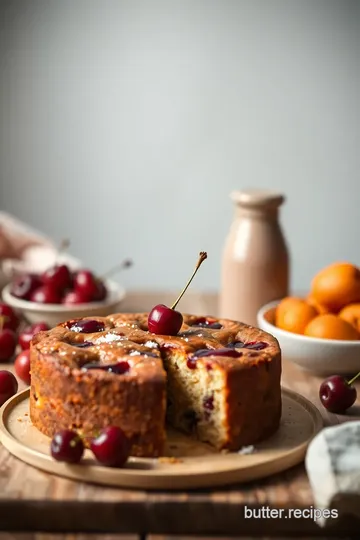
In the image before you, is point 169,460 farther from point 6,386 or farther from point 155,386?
point 6,386

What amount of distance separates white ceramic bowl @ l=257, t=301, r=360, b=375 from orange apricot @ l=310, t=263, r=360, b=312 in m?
0.18

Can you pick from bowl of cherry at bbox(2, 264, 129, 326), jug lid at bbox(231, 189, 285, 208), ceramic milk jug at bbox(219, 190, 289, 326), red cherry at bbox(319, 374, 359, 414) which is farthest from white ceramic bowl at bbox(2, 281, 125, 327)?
red cherry at bbox(319, 374, 359, 414)

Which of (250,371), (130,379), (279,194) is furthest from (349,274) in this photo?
(130,379)

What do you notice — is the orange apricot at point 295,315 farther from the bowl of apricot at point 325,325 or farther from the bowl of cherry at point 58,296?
the bowl of cherry at point 58,296

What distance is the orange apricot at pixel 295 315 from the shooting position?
2.62 meters

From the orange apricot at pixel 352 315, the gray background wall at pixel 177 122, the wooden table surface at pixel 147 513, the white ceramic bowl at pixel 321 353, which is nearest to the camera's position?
the wooden table surface at pixel 147 513

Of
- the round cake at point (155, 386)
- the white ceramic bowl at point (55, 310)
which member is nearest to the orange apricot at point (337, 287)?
the round cake at point (155, 386)

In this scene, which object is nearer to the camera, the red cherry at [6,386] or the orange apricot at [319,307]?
the red cherry at [6,386]

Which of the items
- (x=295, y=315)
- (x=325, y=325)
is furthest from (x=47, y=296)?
(x=325, y=325)

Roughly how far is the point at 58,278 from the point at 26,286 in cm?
12

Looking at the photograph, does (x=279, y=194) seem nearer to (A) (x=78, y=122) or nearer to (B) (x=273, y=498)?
(B) (x=273, y=498)

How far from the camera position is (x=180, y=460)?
6.22 ft

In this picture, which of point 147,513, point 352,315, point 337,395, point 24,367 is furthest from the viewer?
point 352,315

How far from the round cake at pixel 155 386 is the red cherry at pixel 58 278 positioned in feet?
2.81
